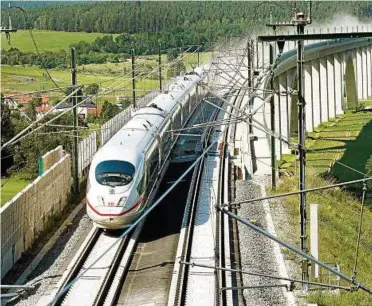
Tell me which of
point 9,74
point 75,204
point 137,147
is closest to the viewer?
point 137,147

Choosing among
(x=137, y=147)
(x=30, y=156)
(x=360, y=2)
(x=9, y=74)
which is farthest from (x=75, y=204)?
(x=360, y=2)

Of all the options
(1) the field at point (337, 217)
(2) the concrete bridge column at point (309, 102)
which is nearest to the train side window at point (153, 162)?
(1) the field at point (337, 217)

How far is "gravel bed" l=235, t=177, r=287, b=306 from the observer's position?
15078 millimetres

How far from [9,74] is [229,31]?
146 ft

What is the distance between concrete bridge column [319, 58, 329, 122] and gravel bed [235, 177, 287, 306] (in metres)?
50.1

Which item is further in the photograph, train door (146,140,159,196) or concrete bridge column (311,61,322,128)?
concrete bridge column (311,61,322,128)

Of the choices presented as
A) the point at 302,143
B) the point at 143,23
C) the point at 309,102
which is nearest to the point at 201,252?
the point at 302,143

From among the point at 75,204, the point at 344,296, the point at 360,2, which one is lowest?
the point at 344,296

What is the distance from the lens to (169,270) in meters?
16.8

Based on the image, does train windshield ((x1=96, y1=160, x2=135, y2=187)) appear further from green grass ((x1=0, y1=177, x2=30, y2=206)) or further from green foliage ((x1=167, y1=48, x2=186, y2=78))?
green foliage ((x1=167, y1=48, x2=186, y2=78))

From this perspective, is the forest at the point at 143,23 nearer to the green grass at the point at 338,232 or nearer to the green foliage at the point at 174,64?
the green foliage at the point at 174,64

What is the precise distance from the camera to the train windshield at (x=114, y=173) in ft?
59.3

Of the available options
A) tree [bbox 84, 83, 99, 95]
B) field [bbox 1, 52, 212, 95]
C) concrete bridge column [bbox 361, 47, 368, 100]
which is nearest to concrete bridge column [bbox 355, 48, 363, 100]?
concrete bridge column [bbox 361, 47, 368, 100]

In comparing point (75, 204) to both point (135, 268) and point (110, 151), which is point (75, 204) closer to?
point (110, 151)
